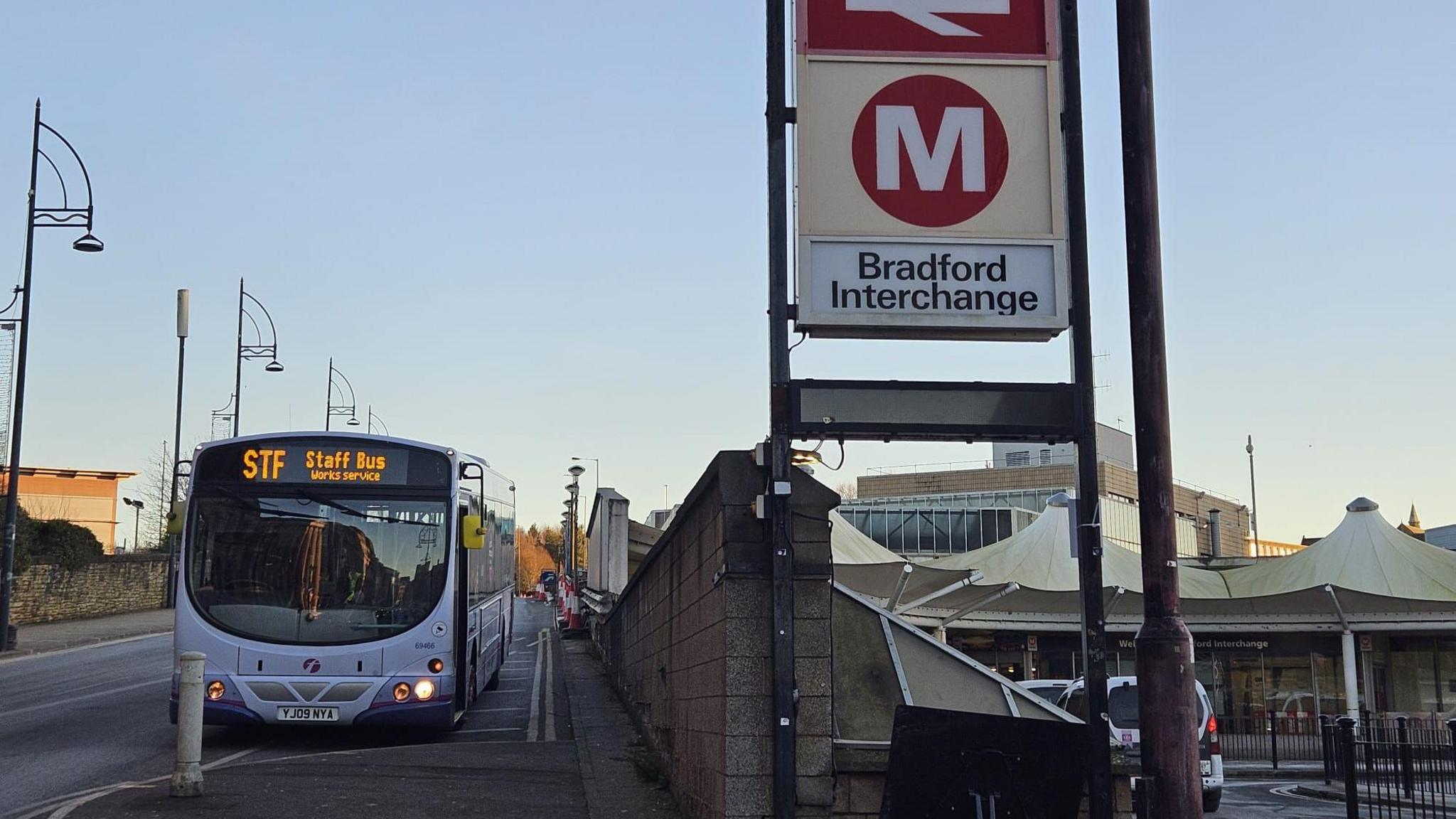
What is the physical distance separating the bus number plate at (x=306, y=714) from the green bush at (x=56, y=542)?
29.2 m

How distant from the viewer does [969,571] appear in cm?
2659

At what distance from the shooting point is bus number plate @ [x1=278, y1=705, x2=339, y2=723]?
13.7 m

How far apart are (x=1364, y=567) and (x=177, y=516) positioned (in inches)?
1037

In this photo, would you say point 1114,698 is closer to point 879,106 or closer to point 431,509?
point 431,509

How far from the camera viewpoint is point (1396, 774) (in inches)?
545

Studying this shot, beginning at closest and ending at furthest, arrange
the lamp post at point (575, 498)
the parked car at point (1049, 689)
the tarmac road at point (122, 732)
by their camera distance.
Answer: the tarmac road at point (122, 732), the parked car at point (1049, 689), the lamp post at point (575, 498)

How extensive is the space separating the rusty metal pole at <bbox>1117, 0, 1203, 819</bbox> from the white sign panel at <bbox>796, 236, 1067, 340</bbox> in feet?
4.48

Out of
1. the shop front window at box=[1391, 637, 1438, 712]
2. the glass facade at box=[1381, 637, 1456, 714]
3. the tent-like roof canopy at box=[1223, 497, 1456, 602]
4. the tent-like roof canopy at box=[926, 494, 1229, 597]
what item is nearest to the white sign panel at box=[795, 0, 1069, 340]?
the tent-like roof canopy at box=[926, 494, 1229, 597]

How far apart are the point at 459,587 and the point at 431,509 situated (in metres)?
0.93

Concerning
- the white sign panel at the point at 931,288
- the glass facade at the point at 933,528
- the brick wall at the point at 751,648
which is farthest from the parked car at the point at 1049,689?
A: the glass facade at the point at 933,528

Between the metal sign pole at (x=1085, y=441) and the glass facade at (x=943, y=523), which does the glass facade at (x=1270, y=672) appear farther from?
the glass facade at (x=943, y=523)

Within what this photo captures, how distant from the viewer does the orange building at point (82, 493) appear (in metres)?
70.4

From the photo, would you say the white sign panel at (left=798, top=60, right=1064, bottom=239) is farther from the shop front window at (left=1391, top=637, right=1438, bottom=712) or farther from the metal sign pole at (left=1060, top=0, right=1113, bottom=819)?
the shop front window at (left=1391, top=637, right=1438, bottom=712)

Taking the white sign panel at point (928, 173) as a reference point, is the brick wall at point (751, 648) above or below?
below
